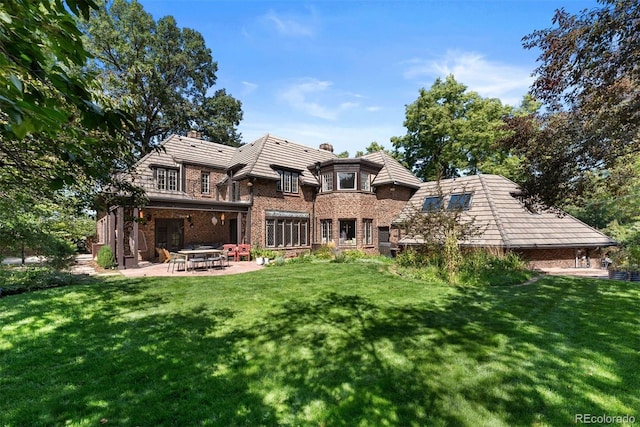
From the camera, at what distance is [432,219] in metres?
12.2

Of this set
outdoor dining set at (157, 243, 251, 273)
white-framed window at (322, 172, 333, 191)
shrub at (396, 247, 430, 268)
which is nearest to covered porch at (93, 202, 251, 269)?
outdoor dining set at (157, 243, 251, 273)

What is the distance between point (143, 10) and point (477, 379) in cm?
3729

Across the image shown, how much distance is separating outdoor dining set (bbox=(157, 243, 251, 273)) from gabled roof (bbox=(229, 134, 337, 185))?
15.4 feet

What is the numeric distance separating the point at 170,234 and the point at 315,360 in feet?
58.7

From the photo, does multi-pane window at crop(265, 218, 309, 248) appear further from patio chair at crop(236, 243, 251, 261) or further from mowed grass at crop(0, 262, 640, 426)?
mowed grass at crop(0, 262, 640, 426)

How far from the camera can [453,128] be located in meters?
28.8

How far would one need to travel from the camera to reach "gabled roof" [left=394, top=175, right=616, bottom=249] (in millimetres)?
14906

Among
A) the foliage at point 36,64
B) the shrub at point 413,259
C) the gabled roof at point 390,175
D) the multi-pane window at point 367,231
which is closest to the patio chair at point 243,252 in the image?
the multi-pane window at point 367,231

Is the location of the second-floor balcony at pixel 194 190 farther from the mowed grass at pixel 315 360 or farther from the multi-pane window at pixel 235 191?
the mowed grass at pixel 315 360

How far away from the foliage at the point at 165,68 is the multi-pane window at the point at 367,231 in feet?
63.7

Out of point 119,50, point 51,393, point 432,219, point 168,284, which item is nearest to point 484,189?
point 432,219

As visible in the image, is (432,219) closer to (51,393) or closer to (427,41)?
(427,41)

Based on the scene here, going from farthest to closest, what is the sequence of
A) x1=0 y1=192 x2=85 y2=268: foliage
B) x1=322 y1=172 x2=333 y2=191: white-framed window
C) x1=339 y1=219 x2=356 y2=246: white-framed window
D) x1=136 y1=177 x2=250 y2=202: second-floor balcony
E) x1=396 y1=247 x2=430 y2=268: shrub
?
x1=322 y1=172 x2=333 y2=191: white-framed window < x1=339 y1=219 x2=356 y2=246: white-framed window < x1=136 y1=177 x2=250 y2=202: second-floor balcony < x1=396 y1=247 x2=430 y2=268: shrub < x1=0 y1=192 x2=85 y2=268: foliage

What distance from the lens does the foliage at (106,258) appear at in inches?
549
